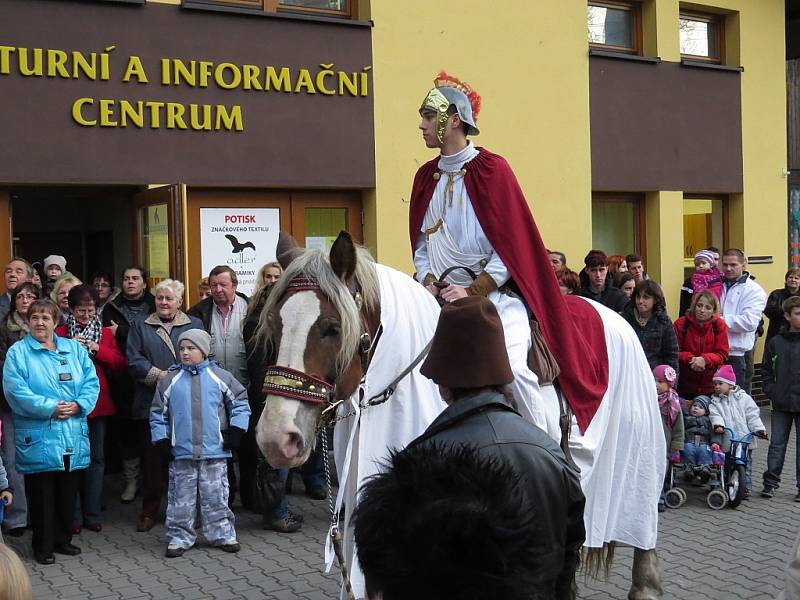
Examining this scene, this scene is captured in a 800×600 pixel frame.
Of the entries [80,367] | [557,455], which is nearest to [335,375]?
[557,455]

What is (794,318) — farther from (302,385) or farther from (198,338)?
(302,385)

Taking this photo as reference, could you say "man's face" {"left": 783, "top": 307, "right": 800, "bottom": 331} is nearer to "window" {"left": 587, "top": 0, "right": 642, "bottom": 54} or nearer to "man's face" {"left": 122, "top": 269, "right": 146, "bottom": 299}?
"window" {"left": 587, "top": 0, "right": 642, "bottom": 54}

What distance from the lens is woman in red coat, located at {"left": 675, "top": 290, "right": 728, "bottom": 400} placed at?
9.23m

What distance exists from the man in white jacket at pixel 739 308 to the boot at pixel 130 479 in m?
6.85

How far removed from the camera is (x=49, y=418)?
7117 mm

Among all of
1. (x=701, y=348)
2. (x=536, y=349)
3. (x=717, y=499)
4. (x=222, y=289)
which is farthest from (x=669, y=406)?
(x=536, y=349)

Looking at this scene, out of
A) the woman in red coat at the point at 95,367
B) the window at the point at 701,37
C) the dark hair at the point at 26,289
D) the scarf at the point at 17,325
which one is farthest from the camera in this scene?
the window at the point at 701,37

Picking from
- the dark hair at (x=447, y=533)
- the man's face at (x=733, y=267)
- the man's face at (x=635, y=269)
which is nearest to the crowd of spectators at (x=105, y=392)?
Result: the man's face at (x=635, y=269)

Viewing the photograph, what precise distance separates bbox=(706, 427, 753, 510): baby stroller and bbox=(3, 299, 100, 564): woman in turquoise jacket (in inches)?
209

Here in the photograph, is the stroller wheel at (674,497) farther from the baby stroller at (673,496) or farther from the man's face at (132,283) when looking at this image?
the man's face at (132,283)

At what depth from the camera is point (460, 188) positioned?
4.75 meters

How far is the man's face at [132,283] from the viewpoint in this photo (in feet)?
28.4

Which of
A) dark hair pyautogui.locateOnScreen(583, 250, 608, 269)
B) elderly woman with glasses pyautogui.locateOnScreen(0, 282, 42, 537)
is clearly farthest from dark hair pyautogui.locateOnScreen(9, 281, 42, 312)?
dark hair pyautogui.locateOnScreen(583, 250, 608, 269)

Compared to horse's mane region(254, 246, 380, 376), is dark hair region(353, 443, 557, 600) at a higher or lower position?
lower
